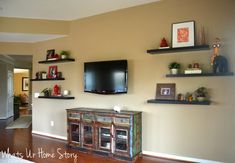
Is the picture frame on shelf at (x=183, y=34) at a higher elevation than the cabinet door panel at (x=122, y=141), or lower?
higher

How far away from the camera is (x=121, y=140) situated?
3580mm

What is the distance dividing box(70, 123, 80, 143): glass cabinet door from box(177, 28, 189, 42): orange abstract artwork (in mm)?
2575

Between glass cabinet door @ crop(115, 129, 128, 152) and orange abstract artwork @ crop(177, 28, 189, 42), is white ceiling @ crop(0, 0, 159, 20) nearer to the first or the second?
orange abstract artwork @ crop(177, 28, 189, 42)

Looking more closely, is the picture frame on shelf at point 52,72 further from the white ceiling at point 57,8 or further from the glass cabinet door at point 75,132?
the glass cabinet door at point 75,132

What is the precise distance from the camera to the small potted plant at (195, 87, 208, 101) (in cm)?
318

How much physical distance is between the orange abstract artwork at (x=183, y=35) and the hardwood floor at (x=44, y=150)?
210cm

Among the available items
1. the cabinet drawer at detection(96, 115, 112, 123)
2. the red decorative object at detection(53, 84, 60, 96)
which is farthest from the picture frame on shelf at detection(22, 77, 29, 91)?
the cabinet drawer at detection(96, 115, 112, 123)

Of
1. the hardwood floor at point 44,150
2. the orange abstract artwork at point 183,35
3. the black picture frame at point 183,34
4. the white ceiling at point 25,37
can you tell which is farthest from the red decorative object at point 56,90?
the orange abstract artwork at point 183,35

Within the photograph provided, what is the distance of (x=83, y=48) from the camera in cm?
461

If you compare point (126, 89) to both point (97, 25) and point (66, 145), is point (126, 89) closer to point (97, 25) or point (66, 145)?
point (97, 25)

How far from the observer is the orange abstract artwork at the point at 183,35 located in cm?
340

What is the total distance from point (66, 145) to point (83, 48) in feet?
7.24

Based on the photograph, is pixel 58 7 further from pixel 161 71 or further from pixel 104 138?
pixel 104 138

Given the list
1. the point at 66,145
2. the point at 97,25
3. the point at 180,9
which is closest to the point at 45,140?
the point at 66,145
